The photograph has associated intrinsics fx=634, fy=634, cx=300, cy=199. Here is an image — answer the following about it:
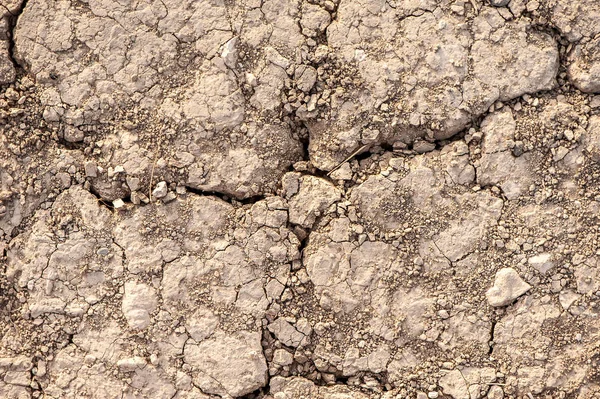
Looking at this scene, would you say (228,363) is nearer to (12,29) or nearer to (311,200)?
(311,200)

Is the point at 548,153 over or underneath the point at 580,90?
underneath

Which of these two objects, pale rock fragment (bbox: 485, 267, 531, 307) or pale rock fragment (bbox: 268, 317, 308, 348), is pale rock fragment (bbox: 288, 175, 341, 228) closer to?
pale rock fragment (bbox: 268, 317, 308, 348)

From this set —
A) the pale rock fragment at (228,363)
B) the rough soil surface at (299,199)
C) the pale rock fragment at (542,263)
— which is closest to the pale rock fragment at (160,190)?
the rough soil surface at (299,199)

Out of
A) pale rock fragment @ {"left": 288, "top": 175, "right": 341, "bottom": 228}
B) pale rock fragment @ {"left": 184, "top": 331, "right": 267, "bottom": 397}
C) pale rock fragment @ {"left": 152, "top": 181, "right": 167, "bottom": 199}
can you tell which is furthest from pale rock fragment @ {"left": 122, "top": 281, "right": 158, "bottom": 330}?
pale rock fragment @ {"left": 288, "top": 175, "right": 341, "bottom": 228}

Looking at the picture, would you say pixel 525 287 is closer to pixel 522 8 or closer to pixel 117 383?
pixel 522 8

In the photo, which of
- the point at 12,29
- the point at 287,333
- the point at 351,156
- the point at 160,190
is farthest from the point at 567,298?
the point at 12,29

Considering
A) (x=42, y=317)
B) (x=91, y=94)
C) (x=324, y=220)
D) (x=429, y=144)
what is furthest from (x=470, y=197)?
(x=42, y=317)

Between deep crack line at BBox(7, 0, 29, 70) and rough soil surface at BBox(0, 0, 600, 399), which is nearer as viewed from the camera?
rough soil surface at BBox(0, 0, 600, 399)
